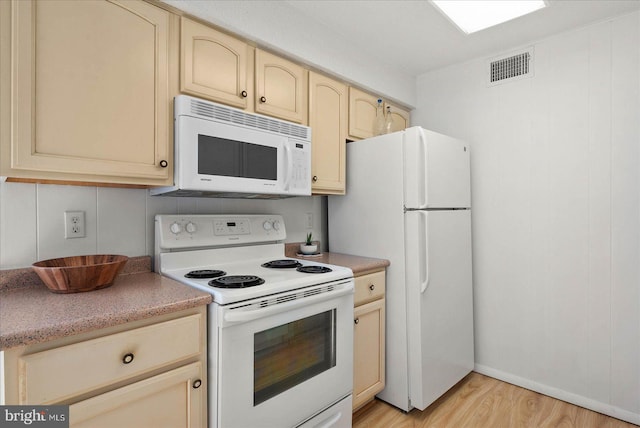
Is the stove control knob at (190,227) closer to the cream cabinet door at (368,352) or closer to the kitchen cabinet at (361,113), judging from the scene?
the cream cabinet door at (368,352)

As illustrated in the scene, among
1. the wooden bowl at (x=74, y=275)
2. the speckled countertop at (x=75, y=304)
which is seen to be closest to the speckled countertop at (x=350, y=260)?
the speckled countertop at (x=75, y=304)

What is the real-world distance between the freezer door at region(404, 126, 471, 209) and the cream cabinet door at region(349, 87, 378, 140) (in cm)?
46

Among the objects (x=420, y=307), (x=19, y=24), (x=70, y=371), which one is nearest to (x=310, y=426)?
(x=420, y=307)

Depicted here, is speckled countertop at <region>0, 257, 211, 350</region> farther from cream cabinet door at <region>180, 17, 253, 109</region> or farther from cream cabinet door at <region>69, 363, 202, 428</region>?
cream cabinet door at <region>180, 17, 253, 109</region>

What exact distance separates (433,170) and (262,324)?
1391mm

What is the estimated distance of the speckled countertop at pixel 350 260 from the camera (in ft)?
6.37

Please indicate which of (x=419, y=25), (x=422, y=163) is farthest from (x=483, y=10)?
(x=422, y=163)

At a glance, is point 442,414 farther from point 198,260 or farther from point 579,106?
point 579,106

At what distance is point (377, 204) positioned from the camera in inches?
86.5

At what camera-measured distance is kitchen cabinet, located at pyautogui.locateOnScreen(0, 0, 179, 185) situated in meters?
1.12

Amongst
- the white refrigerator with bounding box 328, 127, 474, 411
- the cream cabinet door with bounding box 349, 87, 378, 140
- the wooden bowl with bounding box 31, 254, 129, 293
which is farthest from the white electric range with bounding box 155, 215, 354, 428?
the cream cabinet door with bounding box 349, 87, 378, 140

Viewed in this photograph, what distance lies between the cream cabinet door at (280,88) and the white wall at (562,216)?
135 centimetres

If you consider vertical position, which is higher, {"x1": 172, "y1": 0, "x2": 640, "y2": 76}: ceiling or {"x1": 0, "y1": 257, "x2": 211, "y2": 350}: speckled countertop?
{"x1": 172, "y1": 0, "x2": 640, "y2": 76}: ceiling

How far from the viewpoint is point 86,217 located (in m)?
1.51
